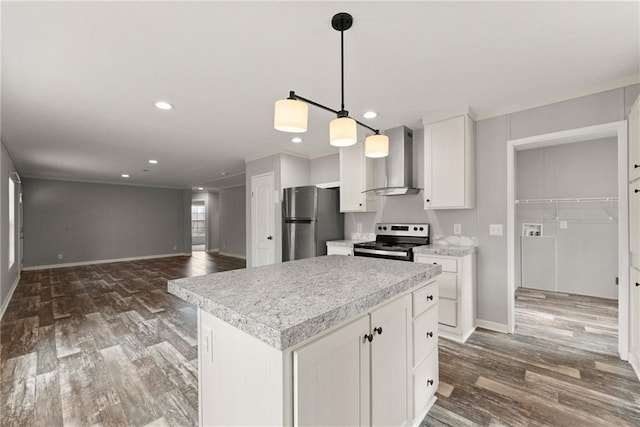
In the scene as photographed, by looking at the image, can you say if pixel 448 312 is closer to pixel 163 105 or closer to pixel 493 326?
pixel 493 326

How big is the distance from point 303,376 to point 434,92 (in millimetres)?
2555

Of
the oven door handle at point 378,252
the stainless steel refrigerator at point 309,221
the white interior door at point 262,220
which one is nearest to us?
the oven door handle at point 378,252

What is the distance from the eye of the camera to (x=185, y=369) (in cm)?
229

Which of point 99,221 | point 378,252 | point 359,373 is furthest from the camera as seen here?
point 99,221

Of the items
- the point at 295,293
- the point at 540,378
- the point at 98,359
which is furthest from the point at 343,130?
the point at 98,359

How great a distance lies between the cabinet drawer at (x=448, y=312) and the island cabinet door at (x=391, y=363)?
1499mm

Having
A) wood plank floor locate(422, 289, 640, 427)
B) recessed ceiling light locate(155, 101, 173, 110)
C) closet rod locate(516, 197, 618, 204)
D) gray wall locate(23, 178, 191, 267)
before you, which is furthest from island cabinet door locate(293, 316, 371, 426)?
gray wall locate(23, 178, 191, 267)

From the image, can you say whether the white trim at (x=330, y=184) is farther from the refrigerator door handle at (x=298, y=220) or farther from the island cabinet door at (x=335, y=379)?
the island cabinet door at (x=335, y=379)

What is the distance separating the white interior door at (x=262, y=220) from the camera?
15.7ft

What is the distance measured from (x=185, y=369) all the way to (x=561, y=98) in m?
4.07

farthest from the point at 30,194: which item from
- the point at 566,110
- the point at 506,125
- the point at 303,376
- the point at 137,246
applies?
the point at 566,110

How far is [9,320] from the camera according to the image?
3418 mm

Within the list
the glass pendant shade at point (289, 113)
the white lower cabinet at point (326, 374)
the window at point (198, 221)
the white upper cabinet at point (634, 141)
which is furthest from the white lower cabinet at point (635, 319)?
the window at point (198, 221)

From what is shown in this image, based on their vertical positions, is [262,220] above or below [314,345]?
above
